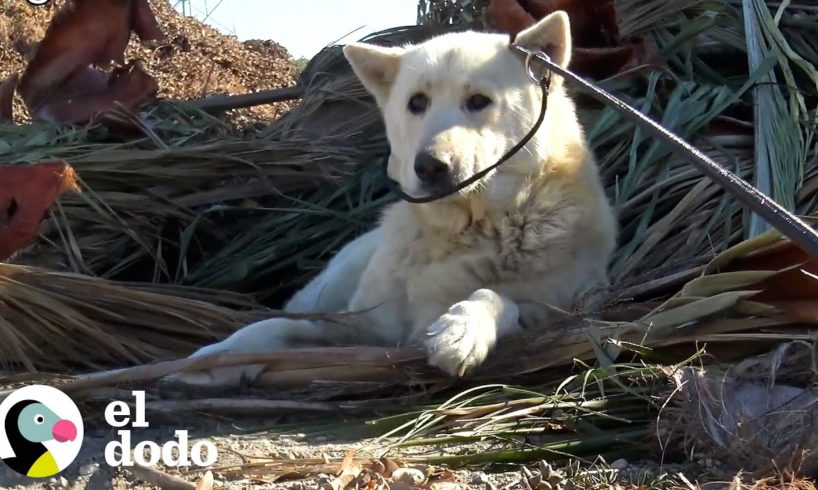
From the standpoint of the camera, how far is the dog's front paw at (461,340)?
2.99m

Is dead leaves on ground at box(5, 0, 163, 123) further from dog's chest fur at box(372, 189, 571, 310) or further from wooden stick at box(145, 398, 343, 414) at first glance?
wooden stick at box(145, 398, 343, 414)

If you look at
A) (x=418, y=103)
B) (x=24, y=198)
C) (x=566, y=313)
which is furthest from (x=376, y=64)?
(x=24, y=198)

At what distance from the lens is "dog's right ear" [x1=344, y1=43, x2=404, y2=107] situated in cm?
408

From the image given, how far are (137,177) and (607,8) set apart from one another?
8.43ft

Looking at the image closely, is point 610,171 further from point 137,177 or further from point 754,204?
point 754,204

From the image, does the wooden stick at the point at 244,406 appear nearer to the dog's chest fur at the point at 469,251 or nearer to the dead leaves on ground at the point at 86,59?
the dog's chest fur at the point at 469,251

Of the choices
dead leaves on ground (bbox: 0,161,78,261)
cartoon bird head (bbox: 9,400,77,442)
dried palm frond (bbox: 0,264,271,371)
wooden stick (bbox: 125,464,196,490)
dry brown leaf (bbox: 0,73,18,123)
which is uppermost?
dry brown leaf (bbox: 0,73,18,123)

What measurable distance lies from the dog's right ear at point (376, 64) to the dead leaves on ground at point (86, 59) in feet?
8.23

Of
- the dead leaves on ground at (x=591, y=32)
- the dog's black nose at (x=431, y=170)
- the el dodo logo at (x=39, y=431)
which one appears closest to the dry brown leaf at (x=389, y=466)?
the el dodo logo at (x=39, y=431)

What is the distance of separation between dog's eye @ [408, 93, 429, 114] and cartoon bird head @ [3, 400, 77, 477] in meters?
1.69

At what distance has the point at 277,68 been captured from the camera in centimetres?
1004

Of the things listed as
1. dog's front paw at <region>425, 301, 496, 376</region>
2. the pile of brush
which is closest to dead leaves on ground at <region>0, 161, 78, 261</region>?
the pile of brush

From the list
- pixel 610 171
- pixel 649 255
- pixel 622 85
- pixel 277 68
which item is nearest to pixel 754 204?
pixel 649 255

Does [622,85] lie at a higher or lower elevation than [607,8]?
lower
